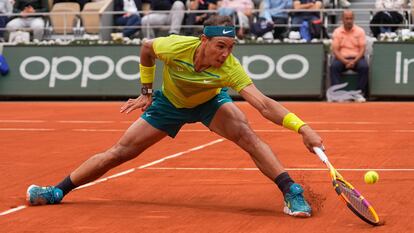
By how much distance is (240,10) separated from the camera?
22.8 meters

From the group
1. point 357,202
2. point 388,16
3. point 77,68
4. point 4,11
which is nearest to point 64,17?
point 4,11

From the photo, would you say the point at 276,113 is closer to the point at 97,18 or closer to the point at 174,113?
the point at 174,113

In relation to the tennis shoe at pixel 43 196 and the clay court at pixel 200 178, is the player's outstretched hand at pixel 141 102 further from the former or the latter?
the tennis shoe at pixel 43 196

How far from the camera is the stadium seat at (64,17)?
24.4 metres

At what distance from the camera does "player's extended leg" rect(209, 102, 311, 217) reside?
25.7ft

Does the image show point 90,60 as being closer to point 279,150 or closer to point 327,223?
point 279,150

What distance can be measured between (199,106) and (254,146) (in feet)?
2.05

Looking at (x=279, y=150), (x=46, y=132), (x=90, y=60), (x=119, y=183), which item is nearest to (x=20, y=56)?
(x=90, y=60)

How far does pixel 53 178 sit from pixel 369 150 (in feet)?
14.1

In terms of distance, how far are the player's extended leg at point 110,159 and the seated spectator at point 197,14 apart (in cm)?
1492

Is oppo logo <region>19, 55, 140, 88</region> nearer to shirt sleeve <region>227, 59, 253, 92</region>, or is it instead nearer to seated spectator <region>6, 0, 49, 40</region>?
seated spectator <region>6, 0, 49, 40</region>

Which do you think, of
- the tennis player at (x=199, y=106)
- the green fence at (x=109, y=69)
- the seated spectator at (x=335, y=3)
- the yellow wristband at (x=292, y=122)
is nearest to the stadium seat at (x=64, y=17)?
the green fence at (x=109, y=69)

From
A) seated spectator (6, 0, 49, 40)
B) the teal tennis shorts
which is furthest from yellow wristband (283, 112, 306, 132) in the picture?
seated spectator (6, 0, 49, 40)

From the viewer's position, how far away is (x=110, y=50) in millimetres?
22438
